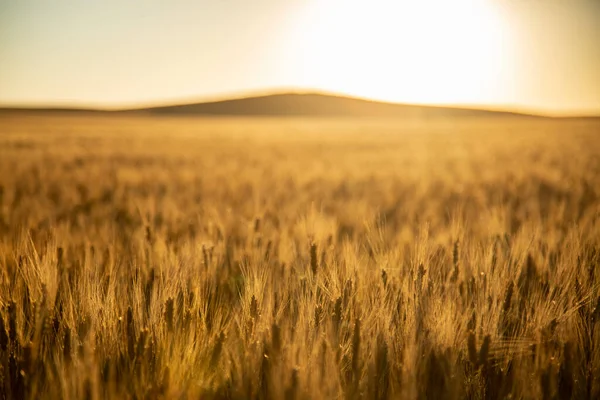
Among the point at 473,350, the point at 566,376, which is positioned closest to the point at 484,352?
the point at 473,350

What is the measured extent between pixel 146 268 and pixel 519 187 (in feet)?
15.2

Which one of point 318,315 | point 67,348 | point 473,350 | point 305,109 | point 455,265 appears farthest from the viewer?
point 305,109

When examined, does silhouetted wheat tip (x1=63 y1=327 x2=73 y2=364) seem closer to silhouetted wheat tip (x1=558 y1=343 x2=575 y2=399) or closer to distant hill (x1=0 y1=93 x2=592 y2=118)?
silhouetted wheat tip (x1=558 y1=343 x2=575 y2=399)

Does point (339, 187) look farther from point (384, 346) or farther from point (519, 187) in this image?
point (384, 346)

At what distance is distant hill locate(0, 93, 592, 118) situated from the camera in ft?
244

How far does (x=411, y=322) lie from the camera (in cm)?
138

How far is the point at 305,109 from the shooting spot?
78.9 metres

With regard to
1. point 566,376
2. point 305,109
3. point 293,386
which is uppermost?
point 305,109

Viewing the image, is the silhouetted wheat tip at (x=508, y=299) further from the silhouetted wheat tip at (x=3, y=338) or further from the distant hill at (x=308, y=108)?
the distant hill at (x=308, y=108)

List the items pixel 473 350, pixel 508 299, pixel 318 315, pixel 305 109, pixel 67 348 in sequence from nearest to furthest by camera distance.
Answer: pixel 473 350, pixel 67 348, pixel 318 315, pixel 508 299, pixel 305 109

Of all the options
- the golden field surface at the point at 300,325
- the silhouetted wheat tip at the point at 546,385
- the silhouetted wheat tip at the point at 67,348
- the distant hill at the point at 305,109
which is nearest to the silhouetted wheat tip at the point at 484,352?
the golden field surface at the point at 300,325

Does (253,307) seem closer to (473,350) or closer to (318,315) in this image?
(318,315)

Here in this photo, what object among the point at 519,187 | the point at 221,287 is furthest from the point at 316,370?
the point at 519,187

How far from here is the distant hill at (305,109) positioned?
74.4 m
